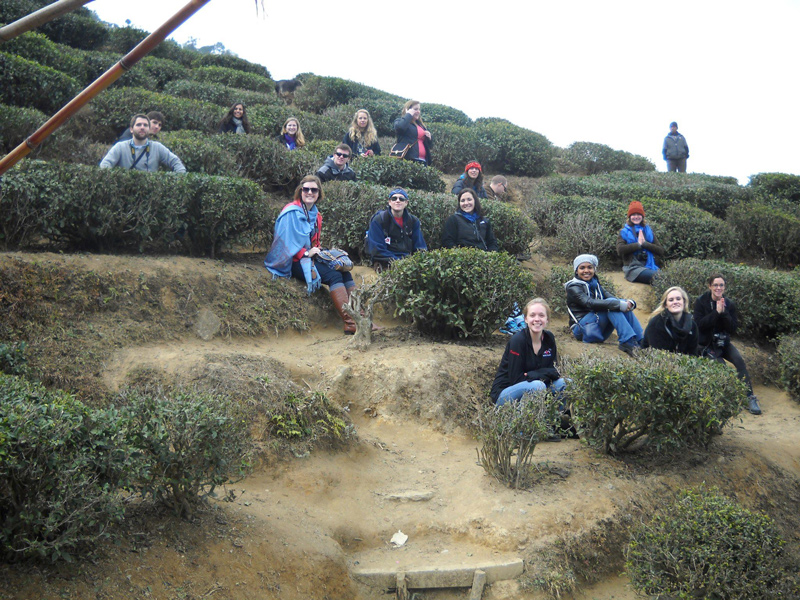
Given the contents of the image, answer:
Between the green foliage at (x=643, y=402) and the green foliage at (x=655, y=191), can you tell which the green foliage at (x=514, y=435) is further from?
the green foliage at (x=655, y=191)

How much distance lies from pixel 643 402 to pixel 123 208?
6.08 m

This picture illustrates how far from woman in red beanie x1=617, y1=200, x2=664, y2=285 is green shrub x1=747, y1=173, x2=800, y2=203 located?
7944mm

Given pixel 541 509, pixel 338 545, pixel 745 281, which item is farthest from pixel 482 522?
pixel 745 281

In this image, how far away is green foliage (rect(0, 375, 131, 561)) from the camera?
11.9ft

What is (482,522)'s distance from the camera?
5652 mm

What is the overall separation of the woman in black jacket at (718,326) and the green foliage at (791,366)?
0.62 m

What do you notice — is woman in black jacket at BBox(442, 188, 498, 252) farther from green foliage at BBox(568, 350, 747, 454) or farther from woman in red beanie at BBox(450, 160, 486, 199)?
green foliage at BBox(568, 350, 747, 454)

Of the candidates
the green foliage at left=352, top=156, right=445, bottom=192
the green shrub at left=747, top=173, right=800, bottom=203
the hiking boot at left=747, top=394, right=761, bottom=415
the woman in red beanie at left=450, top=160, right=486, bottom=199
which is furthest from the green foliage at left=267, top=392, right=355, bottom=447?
the green shrub at left=747, top=173, right=800, bottom=203

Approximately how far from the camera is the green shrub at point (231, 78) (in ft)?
64.8

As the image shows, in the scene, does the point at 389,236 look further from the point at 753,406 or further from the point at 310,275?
the point at 753,406

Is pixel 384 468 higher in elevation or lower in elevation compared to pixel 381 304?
lower

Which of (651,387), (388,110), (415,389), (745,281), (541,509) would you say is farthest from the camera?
(388,110)

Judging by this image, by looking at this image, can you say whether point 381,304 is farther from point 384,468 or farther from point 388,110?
point 388,110

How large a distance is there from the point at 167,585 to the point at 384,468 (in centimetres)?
267
